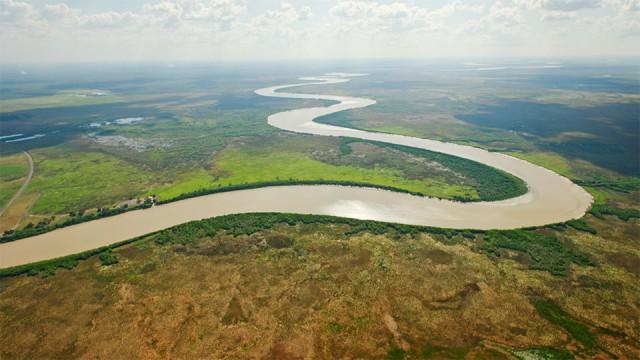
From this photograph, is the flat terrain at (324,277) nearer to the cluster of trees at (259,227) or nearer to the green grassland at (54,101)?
the cluster of trees at (259,227)

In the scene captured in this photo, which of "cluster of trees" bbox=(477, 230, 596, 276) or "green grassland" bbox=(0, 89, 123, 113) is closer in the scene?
"cluster of trees" bbox=(477, 230, 596, 276)

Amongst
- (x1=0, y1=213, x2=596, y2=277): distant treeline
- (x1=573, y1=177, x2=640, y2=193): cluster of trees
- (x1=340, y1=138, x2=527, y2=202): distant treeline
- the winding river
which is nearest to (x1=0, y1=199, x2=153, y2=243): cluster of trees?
the winding river

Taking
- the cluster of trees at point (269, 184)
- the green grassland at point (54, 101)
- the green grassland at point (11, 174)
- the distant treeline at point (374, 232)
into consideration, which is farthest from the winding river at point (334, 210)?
the green grassland at point (54, 101)

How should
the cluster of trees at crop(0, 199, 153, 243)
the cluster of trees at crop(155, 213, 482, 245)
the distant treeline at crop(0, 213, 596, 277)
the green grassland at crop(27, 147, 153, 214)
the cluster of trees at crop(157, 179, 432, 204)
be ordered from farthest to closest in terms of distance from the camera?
1. the cluster of trees at crop(157, 179, 432, 204)
2. the green grassland at crop(27, 147, 153, 214)
3. the cluster of trees at crop(0, 199, 153, 243)
4. the cluster of trees at crop(155, 213, 482, 245)
5. the distant treeline at crop(0, 213, 596, 277)

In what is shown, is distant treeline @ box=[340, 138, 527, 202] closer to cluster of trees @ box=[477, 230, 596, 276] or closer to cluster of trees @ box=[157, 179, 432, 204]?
cluster of trees @ box=[157, 179, 432, 204]

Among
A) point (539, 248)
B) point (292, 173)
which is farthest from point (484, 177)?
point (292, 173)

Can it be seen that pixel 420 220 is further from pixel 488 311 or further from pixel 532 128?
pixel 532 128

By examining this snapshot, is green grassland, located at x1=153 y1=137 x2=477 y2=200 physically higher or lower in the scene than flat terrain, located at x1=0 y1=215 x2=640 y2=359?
higher
